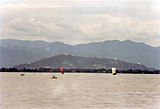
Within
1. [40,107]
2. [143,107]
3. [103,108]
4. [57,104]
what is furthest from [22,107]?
[143,107]

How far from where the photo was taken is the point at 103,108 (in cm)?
4297

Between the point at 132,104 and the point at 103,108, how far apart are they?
6.64 meters

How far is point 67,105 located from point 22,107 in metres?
5.08

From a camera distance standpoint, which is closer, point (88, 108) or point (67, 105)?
point (88, 108)

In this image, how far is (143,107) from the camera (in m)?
45.1

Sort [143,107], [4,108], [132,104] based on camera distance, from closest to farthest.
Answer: [4,108] → [143,107] → [132,104]

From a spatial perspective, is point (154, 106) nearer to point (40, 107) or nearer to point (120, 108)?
point (120, 108)

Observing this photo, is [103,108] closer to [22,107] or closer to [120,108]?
[120,108]

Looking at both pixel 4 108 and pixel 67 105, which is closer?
pixel 4 108

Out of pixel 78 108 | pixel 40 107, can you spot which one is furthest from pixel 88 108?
pixel 40 107

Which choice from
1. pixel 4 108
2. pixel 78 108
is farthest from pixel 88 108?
pixel 4 108

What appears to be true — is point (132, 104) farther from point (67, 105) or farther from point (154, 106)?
point (67, 105)

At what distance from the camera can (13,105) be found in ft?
151

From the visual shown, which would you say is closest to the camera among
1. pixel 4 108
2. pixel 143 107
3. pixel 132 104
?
pixel 4 108
